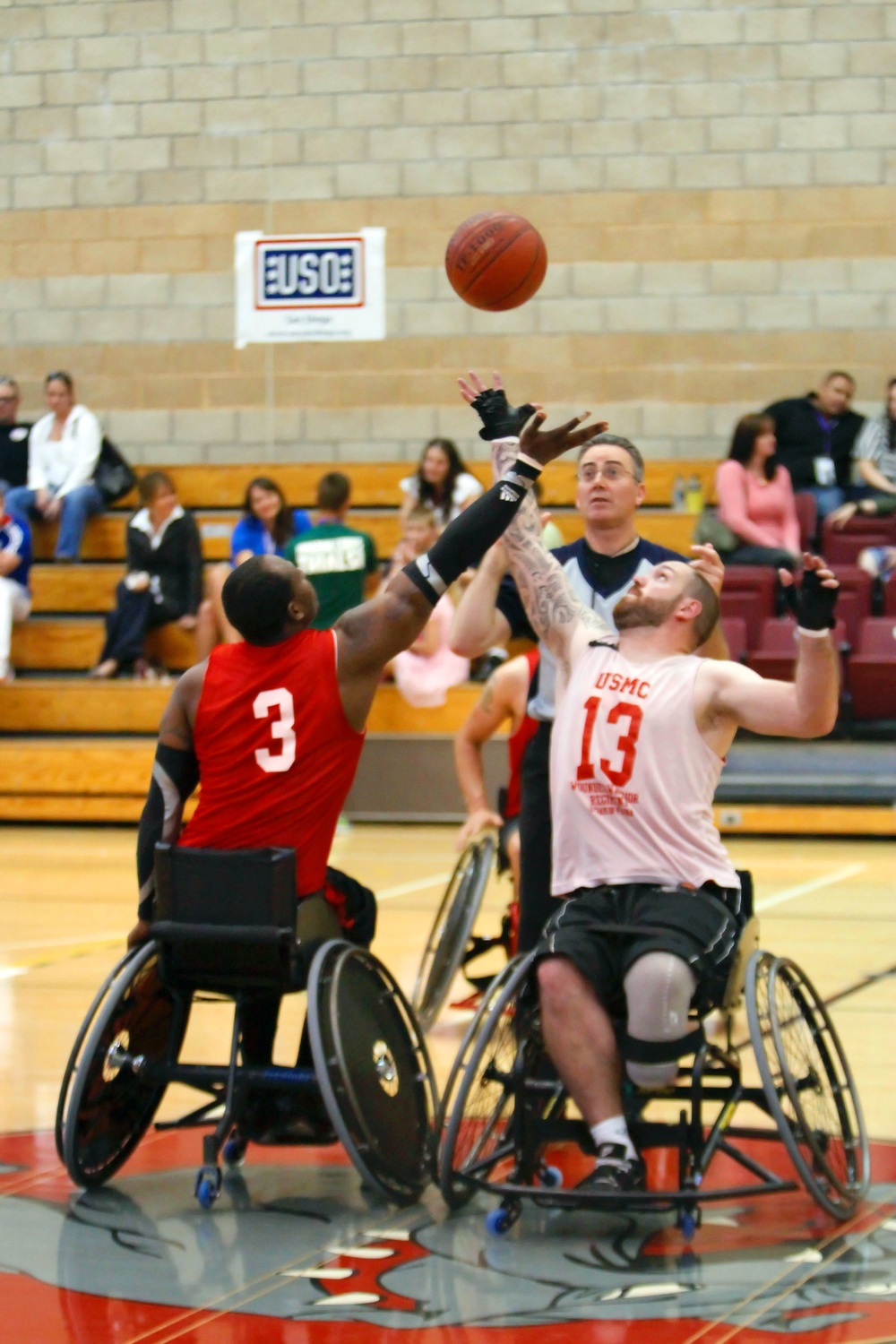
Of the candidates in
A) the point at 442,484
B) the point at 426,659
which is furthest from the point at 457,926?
the point at 442,484

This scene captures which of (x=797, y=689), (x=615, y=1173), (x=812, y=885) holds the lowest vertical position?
(x=812, y=885)

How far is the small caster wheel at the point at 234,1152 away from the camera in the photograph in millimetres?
3580

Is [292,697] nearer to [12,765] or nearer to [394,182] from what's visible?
[12,765]

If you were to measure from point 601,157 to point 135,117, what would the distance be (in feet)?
10.2

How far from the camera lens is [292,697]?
345 cm

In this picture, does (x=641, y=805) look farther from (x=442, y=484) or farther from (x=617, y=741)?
(x=442, y=484)

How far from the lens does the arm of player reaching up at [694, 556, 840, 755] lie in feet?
10.5

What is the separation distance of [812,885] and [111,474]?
214 inches

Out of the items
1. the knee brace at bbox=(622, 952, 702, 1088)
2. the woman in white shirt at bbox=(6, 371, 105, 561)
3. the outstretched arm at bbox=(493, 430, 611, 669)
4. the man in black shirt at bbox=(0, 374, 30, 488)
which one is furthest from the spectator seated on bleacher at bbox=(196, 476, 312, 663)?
the knee brace at bbox=(622, 952, 702, 1088)

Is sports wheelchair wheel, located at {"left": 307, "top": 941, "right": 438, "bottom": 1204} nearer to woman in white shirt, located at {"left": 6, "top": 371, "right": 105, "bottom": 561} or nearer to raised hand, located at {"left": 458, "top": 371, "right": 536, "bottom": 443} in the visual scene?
raised hand, located at {"left": 458, "top": 371, "right": 536, "bottom": 443}

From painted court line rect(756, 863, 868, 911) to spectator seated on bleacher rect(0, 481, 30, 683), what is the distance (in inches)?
181

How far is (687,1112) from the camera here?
3.30 m

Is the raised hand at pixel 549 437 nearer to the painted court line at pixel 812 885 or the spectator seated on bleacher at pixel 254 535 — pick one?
the painted court line at pixel 812 885

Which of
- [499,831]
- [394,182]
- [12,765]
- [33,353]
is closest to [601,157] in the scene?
[394,182]
